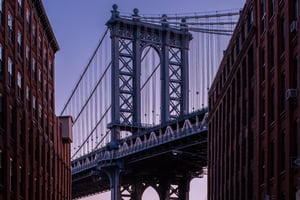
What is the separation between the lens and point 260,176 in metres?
51.6

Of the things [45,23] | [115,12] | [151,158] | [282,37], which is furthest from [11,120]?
[115,12]

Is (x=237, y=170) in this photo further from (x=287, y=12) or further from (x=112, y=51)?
(x=112, y=51)

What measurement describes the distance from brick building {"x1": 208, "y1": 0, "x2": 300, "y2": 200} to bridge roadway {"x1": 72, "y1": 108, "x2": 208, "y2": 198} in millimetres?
32311

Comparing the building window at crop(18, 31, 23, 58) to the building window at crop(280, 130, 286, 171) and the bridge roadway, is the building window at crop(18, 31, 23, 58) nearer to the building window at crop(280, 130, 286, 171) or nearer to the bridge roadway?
the building window at crop(280, 130, 286, 171)

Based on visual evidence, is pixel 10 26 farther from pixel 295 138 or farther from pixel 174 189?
pixel 174 189

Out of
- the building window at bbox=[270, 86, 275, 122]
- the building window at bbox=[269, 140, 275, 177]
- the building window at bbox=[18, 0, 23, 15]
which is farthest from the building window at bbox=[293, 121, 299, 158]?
the building window at bbox=[18, 0, 23, 15]

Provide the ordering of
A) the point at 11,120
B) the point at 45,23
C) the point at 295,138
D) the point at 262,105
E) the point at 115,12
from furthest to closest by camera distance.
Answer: the point at 115,12 < the point at 45,23 < the point at 262,105 < the point at 11,120 < the point at 295,138

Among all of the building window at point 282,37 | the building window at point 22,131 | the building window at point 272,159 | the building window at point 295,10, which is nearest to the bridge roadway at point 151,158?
the building window at point 22,131

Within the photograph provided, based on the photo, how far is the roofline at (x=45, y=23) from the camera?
6588 centimetres

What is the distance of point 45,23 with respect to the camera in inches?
2761

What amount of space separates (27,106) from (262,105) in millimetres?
15141

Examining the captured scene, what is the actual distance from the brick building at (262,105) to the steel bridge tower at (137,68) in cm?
5342

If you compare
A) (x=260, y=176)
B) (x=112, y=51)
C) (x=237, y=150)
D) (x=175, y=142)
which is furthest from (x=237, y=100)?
(x=112, y=51)

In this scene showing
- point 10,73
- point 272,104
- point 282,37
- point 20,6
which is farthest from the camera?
point 20,6
